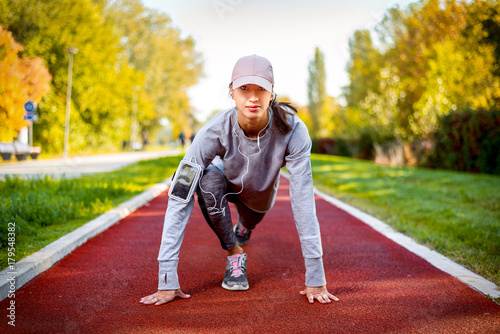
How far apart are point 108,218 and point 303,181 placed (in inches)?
136

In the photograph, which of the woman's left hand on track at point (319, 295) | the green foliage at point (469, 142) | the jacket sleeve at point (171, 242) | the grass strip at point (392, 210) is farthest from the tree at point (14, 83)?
the green foliage at point (469, 142)

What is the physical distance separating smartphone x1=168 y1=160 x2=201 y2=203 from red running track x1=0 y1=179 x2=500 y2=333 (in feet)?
2.45

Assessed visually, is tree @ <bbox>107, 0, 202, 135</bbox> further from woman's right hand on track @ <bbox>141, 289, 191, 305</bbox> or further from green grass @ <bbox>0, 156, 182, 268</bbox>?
woman's right hand on track @ <bbox>141, 289, 191, 305</bbox>

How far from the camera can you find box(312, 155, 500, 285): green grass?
13.4 feet

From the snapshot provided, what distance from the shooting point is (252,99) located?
9.10ft

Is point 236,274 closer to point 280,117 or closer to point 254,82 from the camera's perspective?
point 280,117

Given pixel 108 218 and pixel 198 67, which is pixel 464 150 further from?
pixel 198 67

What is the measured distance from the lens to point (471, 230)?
4.91 meters

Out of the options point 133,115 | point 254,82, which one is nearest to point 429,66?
point 254,82

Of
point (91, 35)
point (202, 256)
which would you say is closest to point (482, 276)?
point (202, 256)

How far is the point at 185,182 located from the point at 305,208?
0.86 m

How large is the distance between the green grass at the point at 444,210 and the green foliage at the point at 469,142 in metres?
2.63

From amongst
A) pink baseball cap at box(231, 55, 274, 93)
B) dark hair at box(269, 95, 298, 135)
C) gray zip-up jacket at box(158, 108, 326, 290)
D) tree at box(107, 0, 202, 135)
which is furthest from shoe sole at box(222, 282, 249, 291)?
tree at box(107, 0, 202, 135)

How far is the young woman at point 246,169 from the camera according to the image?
2.77m
